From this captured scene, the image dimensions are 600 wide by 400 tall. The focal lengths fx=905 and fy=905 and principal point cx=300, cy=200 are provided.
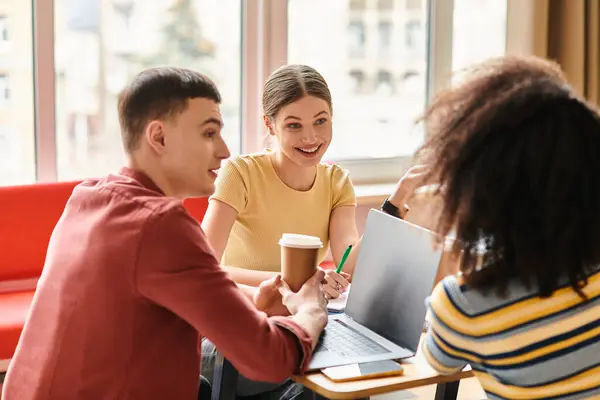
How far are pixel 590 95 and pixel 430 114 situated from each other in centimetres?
321

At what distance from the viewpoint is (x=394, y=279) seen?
74.6 inches

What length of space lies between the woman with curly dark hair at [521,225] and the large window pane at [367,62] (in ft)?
9.15

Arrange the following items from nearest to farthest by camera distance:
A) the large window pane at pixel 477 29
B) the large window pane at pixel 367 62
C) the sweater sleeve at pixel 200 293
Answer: the sweater sleeve at pixel 200 293, the large window pane at pixel 367 62, the large window pane at pixel 477 29

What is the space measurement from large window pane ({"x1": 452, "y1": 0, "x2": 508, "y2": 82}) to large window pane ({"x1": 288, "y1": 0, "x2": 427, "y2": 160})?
19 centimetres

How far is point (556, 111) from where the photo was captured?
132cm

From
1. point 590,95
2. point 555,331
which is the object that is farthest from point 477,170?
Result: point 590,95

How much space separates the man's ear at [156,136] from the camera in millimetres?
1714

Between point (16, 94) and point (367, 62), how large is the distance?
1.67m

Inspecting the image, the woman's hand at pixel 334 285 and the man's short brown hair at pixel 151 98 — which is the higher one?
the man's short brown hair at pixel 151 98

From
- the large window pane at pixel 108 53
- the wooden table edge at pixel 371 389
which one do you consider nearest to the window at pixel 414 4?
the large window pane at pixel 108 53

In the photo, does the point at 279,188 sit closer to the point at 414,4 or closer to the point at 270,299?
the point at 270,299

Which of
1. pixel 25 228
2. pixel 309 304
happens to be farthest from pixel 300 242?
pixel 25 228

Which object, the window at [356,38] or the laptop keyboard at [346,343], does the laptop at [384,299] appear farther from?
the window at [356,38]

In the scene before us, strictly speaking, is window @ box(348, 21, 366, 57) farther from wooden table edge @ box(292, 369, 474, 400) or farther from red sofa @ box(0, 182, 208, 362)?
wooden table edge @ box(292, 369, 474, 400)
